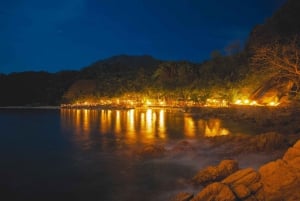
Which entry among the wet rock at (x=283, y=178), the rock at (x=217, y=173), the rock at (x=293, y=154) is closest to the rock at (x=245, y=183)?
the wet rock at (x=283, y=178)

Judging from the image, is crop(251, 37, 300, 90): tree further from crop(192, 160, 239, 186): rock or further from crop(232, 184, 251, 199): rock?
crop(232, 184, 251, 199): rock

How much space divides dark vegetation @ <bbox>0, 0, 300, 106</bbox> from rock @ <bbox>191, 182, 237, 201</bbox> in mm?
17136

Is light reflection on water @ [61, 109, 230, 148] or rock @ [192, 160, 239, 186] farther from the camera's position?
light reflection on water @ [61, 109, 230, 148]

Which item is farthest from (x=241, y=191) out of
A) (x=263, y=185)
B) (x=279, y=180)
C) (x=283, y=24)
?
(x=283, y=24)

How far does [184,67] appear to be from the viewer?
265 feet

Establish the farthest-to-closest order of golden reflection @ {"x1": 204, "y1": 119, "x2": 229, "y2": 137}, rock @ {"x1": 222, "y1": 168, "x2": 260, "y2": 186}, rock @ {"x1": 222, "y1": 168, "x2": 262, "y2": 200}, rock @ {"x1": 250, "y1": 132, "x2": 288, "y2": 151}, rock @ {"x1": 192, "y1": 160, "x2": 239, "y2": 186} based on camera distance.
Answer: golden reflection @ {"x1": 204, "y1": 119, "x2": 229, "y2": 137} < rock @ {"x1": 250, "y1": 132, "x2": 288, "y2": 151} < rock @ {"x1": 192, "y1": 160, "x2": 239, "y2": 186} < rock @ {"x1": 222, "y1": 168, "x2": 260, "y2": 186} < rock @ {"x1": 222, "y1": 168, "x2": 262, "y2": 200}

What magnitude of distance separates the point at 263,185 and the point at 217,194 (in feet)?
4.79

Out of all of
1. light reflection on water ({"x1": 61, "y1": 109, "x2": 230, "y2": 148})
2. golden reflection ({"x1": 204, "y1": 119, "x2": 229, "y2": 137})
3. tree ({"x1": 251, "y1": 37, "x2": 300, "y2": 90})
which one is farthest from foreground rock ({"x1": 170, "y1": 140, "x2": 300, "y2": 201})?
golden reflection ({"x1": 204, "y1": 119, "x2": 229, "y2": 137})

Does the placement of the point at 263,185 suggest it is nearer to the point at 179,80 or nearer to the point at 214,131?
the point at 214,131

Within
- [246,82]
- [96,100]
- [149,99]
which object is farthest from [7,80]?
[246,82]

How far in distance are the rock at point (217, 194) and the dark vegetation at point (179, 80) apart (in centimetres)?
1714

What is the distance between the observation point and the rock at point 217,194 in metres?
7.59

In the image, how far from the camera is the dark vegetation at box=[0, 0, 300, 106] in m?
42.7

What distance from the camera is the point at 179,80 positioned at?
78.3m
